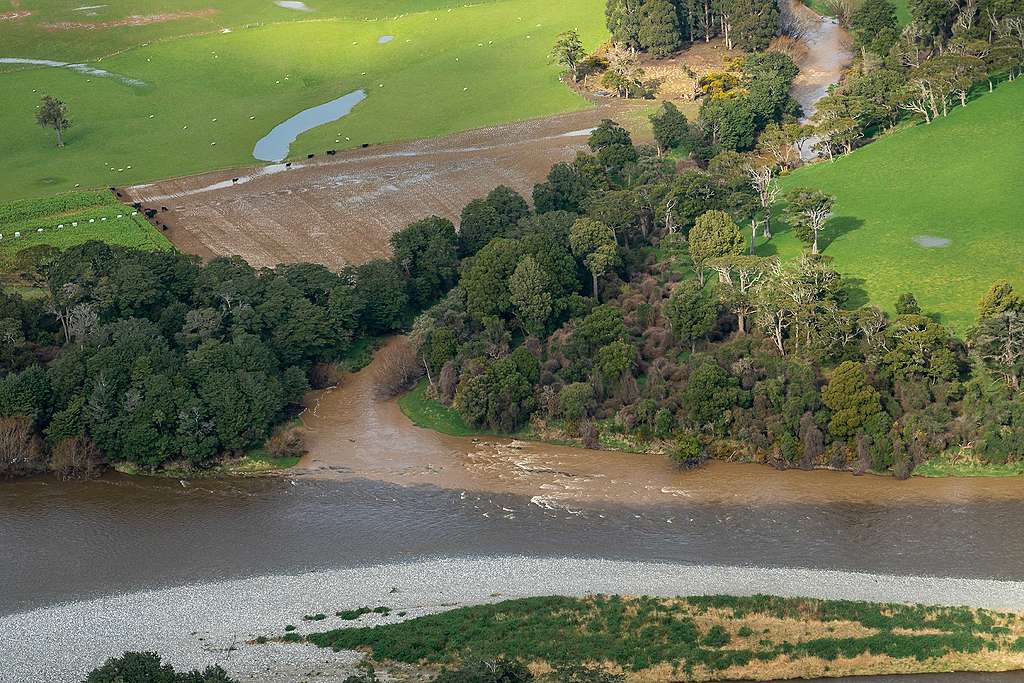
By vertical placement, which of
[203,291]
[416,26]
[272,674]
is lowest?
[272,674]

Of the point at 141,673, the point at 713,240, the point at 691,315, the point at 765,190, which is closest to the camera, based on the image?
the point at 141,673

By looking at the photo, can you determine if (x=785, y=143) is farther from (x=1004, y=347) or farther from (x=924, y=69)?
(x=1004, y=347)

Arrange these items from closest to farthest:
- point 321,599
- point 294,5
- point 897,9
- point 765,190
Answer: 1. point 321,599
2. point 765,190
3. point 897,9
4. point 294,5

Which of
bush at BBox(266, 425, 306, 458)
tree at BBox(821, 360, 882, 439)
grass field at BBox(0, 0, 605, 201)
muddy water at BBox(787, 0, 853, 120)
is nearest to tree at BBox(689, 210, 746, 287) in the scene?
tree at BBox(821, 360, 882, 439)

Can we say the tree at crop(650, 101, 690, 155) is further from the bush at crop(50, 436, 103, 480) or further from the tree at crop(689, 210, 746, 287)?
the bush at crop(50, 436, 103, 480)

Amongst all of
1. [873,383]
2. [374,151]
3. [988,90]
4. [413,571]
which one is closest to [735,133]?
[988,90]

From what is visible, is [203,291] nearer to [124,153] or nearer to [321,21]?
[124,153]

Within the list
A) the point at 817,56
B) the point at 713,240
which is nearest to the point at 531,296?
the point at 713,240
